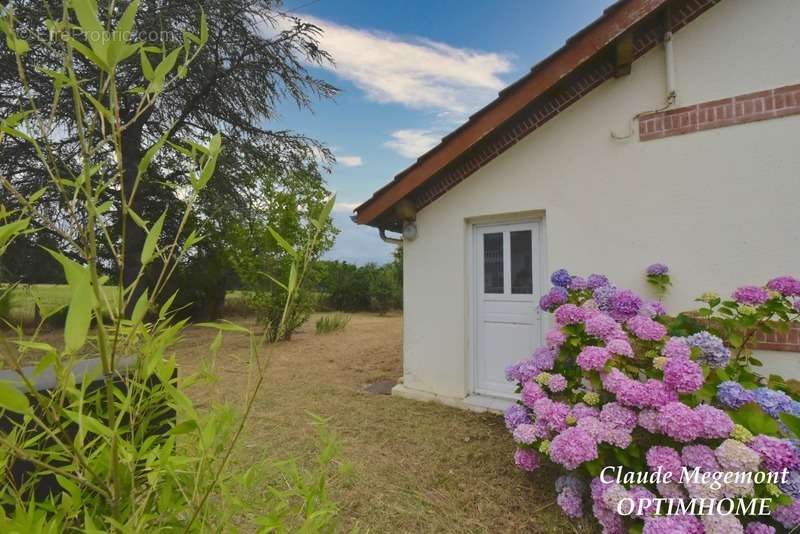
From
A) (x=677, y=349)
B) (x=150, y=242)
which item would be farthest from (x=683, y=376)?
(x=150, y=242)

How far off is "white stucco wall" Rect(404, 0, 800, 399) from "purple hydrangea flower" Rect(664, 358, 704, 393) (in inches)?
55.8

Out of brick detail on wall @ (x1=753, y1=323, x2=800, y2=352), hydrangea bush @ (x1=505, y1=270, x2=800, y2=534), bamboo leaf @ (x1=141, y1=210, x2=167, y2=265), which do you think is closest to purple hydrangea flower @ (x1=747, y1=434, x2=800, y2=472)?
hydrangea bush @ (x1=505, y1=270, x2=800, y2=534)

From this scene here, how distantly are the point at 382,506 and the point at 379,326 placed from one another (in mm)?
9725

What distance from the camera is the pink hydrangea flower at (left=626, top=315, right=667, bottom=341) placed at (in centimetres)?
274

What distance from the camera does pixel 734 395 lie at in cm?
235

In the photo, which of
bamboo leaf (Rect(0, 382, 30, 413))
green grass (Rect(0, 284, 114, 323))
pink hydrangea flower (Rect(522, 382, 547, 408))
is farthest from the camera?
pink hydrangea flower (Rect(522, 382, 547, 408))

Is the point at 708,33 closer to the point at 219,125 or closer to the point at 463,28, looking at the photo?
the point at 463,28

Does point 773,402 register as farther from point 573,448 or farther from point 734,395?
point 573,448

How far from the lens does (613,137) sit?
3.93 m

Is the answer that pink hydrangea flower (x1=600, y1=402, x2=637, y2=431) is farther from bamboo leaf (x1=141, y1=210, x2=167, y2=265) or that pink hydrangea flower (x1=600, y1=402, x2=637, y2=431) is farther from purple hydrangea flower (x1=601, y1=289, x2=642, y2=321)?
bamboo leaf (x1=141, y1=210, x2=167, y2=265)

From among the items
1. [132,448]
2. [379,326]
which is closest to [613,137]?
[132,448]

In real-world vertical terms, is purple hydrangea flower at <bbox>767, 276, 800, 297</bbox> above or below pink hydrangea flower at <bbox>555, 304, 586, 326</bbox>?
above

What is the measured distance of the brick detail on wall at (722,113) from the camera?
10.7 feet

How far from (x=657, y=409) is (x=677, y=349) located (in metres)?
0.43
